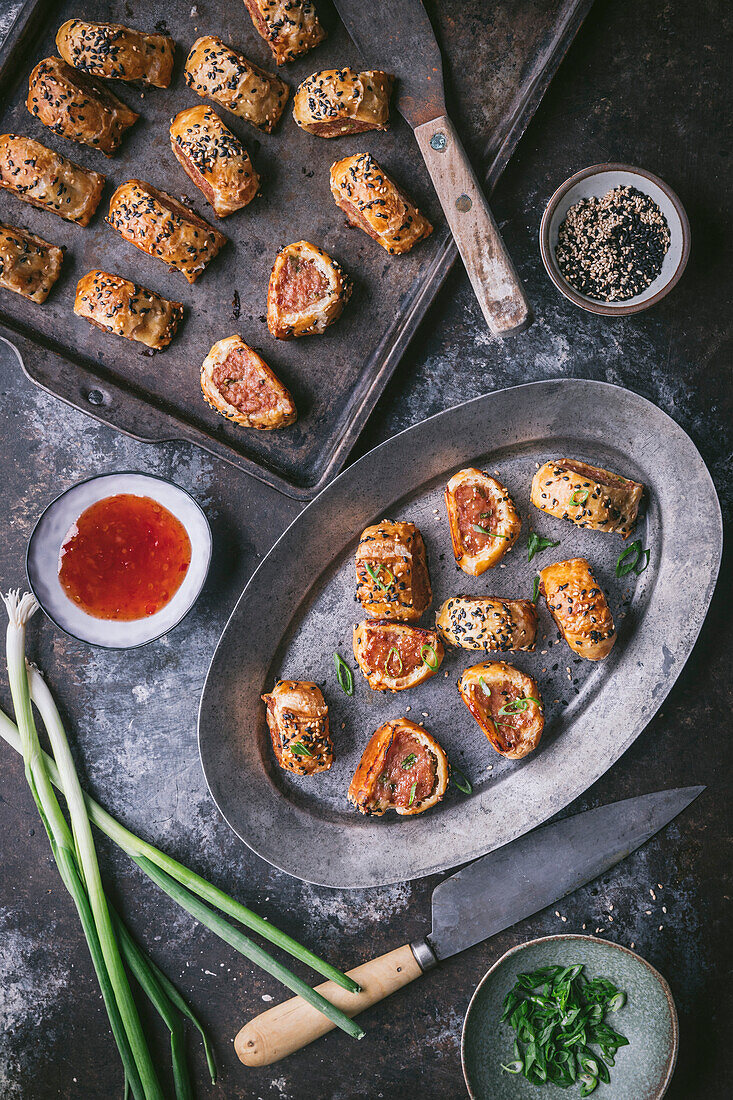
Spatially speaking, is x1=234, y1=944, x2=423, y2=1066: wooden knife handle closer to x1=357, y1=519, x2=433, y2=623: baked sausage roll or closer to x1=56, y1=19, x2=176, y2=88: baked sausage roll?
x1=357, y1=519, x2=433, y2=623: baked sausage roll

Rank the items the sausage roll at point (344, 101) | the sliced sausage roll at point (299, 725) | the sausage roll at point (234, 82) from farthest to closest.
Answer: the sliced sausage roll at point (299, 725), the sausage roll at point (234, 82), the sausage roll at point (344, 101)

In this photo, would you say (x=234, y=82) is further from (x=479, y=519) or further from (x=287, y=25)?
(x=479, y=519)

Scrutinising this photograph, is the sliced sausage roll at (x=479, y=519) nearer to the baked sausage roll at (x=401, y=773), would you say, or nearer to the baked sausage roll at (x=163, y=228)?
the baked sausage roll at (x=401, y=773)

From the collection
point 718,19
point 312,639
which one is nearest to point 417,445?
point 312,639

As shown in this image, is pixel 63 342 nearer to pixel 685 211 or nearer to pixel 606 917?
pixel 685 211

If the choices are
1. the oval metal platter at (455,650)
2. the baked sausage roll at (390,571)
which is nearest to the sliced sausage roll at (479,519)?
the oval metal platter at (455,650)
